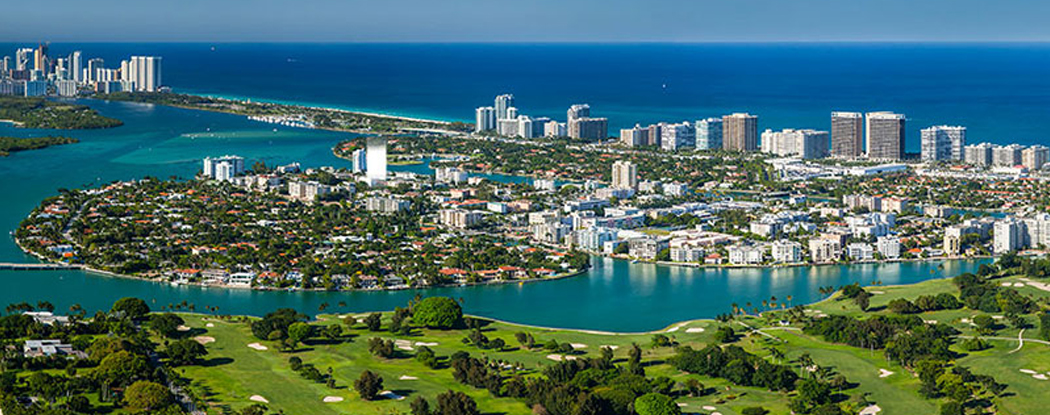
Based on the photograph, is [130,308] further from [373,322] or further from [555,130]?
[555,130]

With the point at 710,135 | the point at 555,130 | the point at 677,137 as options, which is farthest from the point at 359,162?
the point at 710,135

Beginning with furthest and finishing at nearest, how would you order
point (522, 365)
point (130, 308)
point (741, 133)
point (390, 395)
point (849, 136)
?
point (741, 133) → point (849, 136) → point (130, 308) → point (522, 365) → point (390, 395)

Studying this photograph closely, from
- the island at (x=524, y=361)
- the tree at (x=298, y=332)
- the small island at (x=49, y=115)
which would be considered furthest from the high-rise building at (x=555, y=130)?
the tree at (x=298, y=332)

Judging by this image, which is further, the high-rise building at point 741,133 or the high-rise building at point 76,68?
the high-rise building at point 76,68

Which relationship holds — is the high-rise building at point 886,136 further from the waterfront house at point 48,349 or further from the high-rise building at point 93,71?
the high-rise building at point 93,71

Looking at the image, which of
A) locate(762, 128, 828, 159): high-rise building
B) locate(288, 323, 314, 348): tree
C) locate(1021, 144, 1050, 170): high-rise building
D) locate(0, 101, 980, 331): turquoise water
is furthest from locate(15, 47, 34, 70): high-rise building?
locate(288, 323, 314, 348): tree

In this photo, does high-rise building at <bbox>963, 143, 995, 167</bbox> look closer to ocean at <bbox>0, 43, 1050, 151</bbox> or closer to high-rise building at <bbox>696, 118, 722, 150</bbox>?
ocean at <bbox>0, 43, 1050, 151</bbox>

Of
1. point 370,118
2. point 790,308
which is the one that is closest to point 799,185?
point 790,308
